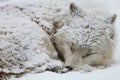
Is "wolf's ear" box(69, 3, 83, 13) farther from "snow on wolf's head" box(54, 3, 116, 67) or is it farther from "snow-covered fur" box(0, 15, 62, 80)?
"snow-covered fur" box(0, 15, 62, 80)

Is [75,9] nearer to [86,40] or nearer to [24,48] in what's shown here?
[86,40]

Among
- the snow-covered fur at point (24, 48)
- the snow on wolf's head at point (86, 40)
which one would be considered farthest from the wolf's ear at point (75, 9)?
the snow-covered fur at point (24, 48)

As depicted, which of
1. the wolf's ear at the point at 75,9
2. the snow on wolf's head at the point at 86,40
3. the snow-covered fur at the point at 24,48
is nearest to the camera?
the snow-covered fur at the point at 24,48

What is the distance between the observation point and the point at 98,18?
2.43 meters

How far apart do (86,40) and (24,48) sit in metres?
0.40

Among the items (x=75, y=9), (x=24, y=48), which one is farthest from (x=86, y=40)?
(x=24, y=48)

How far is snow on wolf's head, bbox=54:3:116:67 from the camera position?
7.42 feet

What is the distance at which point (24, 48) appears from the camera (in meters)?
2.19

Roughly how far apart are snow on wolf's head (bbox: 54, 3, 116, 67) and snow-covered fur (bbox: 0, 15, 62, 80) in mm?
78

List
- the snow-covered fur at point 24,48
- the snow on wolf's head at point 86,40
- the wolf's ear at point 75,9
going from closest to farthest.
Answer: the snow-covered fur at point 24,48, the snow on wolf's head at point 86,40, the wolf's ear at point 75,9

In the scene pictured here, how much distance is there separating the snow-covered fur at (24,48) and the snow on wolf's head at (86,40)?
0.08 m

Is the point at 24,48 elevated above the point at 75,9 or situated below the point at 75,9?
below

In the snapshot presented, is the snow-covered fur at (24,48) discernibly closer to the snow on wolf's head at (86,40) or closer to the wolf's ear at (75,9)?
the snow on wolf's head at (86,40)

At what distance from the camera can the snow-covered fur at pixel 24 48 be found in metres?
2.08
